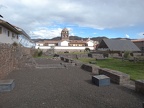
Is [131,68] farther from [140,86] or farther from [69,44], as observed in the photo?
[69,44]

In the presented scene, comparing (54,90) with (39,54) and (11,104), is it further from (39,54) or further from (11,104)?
(39,54)

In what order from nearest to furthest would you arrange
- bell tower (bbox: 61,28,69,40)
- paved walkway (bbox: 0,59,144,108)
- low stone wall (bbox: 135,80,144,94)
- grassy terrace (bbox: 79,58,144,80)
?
paved walkway (bbox: 0,59,144,108)
low stone wall (bbox: 135,80,144,94)
grassy terrace (bbox: 79,58,144,80)
bell tower (bbox: 61,28,69,40)

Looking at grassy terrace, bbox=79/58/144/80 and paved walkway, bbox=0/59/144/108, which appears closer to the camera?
paved walkway, bbox=0/59/144/108

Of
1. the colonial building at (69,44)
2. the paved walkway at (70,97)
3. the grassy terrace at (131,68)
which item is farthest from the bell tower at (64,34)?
the paved walkway at (70,97)

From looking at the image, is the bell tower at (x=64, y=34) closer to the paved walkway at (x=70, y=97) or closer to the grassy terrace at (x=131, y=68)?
the grassy terrace at (x=131, y=68)

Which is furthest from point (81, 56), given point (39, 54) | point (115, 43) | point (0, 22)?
point (115, 43)

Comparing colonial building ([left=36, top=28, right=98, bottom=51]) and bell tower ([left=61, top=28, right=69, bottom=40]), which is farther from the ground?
bell tower ([left=61, top=28, right=69, bottom=40])

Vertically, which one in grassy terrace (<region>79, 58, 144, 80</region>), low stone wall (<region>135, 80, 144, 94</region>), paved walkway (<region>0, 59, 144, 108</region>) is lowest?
paved walkway (<region>0, 59, 144, 108</region>)

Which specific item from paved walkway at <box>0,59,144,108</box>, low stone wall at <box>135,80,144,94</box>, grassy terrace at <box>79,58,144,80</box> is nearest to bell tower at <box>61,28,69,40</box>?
grassy terrace at <box>79,58,144,80</box>

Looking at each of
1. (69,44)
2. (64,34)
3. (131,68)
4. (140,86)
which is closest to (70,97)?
(140,86)

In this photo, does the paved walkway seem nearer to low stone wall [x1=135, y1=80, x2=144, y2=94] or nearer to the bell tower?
low stone wall [x1=135, y1=80, x2=144, y2=94]

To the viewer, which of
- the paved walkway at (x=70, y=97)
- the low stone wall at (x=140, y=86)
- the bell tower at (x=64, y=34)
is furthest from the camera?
the bell tower at (x=64, y=34)

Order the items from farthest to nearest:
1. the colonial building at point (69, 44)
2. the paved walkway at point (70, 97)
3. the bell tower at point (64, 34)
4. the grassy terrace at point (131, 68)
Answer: the bell tower at point (64, 34)
the colonial building at point (69, 44)
the grassy terrace at point (131, 68)
the paved walkway at point (70, 97)

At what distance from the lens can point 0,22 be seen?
17000 mm
